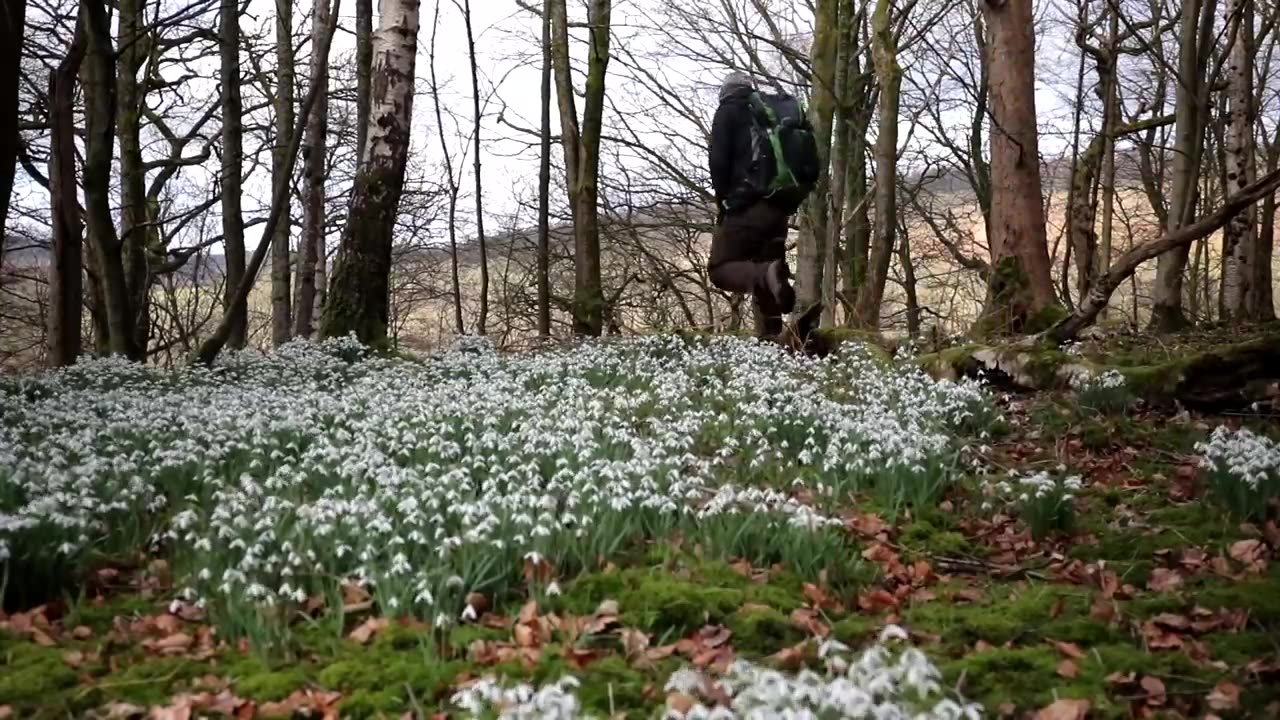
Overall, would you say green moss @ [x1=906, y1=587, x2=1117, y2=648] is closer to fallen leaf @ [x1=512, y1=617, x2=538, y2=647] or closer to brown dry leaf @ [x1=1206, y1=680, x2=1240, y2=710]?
brown dry leaf @ [x1=1206, y1=680, x2=1240, y2=710]

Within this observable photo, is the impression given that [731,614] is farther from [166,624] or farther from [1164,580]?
[166,624]

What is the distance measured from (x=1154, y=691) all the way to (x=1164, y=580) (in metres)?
1.18

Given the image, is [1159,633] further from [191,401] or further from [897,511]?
[191,401]

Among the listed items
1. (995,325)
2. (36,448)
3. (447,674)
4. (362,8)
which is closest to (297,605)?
(447,674)

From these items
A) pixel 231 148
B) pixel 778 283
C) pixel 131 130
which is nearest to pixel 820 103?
pixel 778 283

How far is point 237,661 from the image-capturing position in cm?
306

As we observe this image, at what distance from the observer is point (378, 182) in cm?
902

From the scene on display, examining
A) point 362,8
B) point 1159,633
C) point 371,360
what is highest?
point 362,8

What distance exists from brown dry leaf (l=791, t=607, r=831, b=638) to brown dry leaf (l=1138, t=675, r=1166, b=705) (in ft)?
2.99

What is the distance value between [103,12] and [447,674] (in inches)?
316

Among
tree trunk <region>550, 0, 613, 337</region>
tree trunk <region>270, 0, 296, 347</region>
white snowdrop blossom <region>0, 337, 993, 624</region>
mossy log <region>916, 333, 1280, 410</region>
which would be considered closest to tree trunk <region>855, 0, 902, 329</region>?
tree trunk <region>550, 0, 613, 337</region>

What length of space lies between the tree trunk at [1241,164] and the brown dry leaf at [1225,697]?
31.8 feet

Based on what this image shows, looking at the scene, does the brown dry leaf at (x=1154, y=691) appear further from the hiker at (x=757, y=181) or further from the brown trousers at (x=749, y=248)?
the brown trousers at (x=749, y=248)

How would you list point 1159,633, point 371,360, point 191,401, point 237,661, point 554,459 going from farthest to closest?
point 371,360 → point 191,401 → point 554,459 → point 1159,633 → point 237,661
